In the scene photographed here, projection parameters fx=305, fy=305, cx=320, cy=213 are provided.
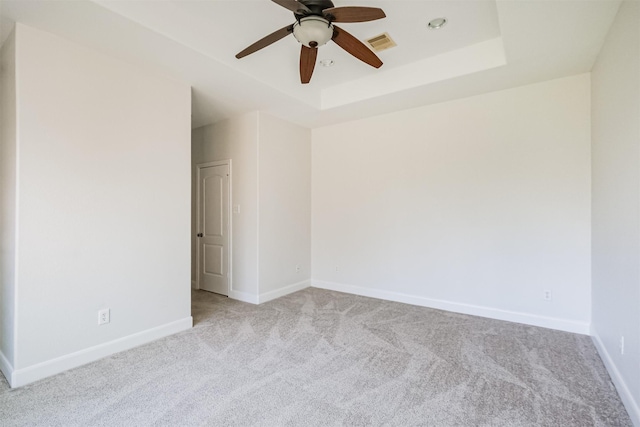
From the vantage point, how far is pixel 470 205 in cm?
381

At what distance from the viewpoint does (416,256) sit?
166 inches

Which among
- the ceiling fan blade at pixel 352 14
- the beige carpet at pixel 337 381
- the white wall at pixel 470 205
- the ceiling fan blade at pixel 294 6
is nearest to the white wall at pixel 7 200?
the beige carpet at pixel 337 381

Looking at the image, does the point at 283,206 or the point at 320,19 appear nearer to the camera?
the point at 320,19

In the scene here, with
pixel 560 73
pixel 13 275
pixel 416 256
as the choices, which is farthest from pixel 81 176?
pixel 560 73

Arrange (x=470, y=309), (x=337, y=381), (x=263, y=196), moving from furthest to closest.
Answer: (x=263, y=196)
(x=470, y=309)
(x=337, y=381)

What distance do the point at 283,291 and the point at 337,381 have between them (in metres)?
2.45

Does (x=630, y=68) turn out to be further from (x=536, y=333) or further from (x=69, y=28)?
(x=69, y=28)

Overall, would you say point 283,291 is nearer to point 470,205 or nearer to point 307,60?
point 470,205

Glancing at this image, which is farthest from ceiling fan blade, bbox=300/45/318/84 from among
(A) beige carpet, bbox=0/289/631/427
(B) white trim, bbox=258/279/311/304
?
(B) white trim, bbox=258/279/311/304

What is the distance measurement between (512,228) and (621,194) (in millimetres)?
1428

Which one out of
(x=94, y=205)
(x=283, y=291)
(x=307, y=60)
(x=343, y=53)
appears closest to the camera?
(x=307, y=60)

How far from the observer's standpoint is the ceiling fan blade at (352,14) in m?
1.92

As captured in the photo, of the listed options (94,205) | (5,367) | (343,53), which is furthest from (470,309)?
(5,367)

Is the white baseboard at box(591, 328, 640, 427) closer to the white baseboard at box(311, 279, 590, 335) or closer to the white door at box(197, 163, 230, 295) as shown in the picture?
the white baseboard at box(311, 279, 590, 335)
